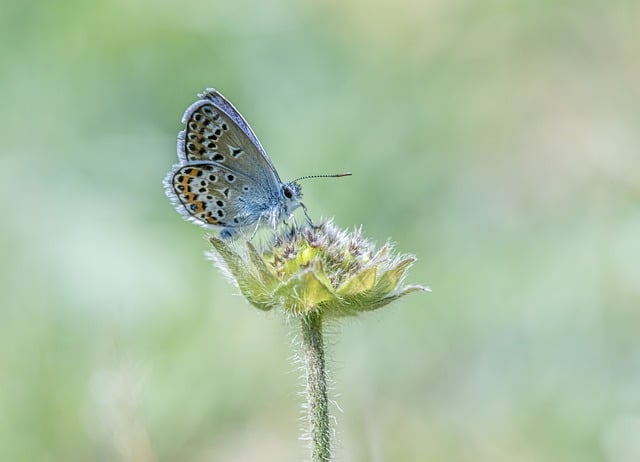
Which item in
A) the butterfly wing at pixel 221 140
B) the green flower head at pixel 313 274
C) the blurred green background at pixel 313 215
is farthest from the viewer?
the blurred green background at pixel 313 215

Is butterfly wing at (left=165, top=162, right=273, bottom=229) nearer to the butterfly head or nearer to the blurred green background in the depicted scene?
the butterfly head

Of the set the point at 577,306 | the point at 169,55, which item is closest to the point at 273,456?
the point at 577,306

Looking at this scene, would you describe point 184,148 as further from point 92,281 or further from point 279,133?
point 279,133

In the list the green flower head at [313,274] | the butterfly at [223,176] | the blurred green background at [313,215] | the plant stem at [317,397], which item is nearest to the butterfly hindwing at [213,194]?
the butterfly at [223,176]

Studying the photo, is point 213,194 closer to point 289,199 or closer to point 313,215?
point 289,199

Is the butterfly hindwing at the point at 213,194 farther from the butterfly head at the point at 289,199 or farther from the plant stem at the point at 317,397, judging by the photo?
the plant stem at the point at 317,397
